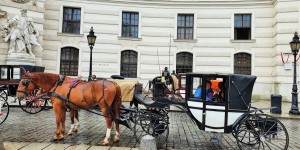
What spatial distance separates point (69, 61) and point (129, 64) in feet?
16.2

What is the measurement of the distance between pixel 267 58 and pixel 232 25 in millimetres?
3938

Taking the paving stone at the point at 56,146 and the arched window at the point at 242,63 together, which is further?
the arched window at the point at 242,63

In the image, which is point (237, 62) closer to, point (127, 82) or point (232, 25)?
point (232, 25)

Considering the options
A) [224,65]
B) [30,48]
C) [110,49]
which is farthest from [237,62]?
[30,48]

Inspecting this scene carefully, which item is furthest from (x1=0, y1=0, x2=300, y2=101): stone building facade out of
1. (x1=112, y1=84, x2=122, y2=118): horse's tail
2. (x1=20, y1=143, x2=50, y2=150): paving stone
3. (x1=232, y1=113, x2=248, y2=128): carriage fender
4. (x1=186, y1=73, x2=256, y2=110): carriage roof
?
(x1=232, y1=113, x2=248, y2=128): carriage fender

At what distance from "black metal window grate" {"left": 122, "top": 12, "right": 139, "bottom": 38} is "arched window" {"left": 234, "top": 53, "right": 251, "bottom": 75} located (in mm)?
8683

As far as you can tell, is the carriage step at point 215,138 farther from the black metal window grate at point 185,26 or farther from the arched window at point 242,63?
the black metal window grate at point 185,26

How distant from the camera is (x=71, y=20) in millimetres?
26422

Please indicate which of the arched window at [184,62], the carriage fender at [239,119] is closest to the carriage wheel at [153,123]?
the carriage fender at [239,119]

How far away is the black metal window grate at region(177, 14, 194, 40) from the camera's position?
27.0m

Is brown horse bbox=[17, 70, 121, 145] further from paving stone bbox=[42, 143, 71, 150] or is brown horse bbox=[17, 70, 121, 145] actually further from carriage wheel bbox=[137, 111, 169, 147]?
carriage wheel bbox=[137, 111, 169, 147]

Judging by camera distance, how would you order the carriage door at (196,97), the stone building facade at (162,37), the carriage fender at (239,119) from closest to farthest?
the carriage fender at (239,119) → the carriage door at (196,97) → the stone building facade at (162,37)

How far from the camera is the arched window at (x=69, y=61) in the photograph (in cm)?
2594

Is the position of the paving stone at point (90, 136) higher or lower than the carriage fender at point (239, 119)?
lower
